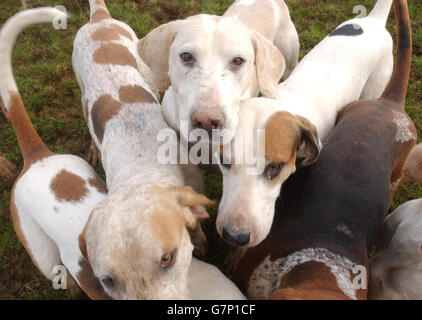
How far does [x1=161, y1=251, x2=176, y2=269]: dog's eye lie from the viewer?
227 cm

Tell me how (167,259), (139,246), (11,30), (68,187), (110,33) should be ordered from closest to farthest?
(139,246) → (167,259) → (11,30) → (68,187) → (110,33)

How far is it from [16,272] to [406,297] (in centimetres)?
395

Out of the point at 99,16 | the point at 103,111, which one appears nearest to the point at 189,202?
the point at 103,111

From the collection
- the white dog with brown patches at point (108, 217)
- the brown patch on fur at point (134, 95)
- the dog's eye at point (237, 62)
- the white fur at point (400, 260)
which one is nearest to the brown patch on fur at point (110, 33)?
the brown patch on fur at point (134, 95)

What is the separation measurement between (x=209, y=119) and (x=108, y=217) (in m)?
0.92

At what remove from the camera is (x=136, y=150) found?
3324mm

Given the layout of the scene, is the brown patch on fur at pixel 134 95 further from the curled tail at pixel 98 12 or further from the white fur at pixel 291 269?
the white fur at pixel 291 269

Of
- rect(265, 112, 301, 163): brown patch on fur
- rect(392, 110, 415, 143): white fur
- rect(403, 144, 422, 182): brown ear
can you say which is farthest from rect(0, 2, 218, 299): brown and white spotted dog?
rect(392, 110, 415, 143): white fur

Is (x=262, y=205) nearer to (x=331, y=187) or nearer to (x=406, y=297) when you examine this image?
(x=331, y=187)

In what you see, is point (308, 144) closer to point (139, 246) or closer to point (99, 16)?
point (139, 246)

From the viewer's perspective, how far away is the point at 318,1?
22.8 ft

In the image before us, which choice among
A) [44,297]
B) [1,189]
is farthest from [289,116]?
[1,189]

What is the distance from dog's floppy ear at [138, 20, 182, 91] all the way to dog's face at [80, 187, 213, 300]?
4.26 feet

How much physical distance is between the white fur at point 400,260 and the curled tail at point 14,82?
Result: 318cm
